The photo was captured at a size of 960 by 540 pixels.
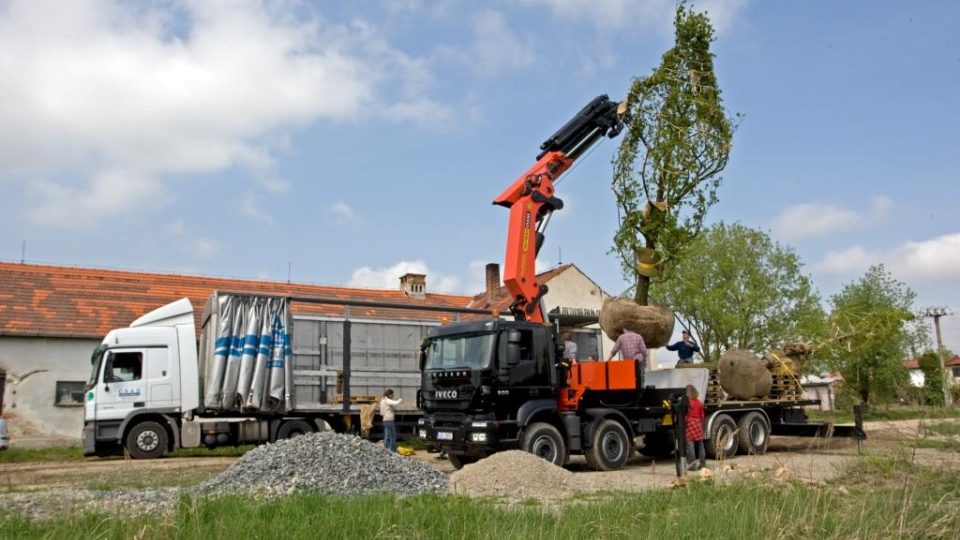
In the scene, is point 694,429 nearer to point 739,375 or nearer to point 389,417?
point 739,375

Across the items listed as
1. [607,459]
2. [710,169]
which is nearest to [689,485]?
[607,459]

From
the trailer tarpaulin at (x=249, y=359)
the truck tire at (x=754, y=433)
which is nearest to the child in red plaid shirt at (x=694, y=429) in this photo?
the truck tire at (x=754, y=433)

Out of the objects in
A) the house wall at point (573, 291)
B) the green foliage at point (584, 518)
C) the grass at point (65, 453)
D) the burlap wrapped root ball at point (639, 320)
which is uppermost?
the house wall at point (573, 291)

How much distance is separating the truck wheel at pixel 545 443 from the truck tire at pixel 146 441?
8132 mm

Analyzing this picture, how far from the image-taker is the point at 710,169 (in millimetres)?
13633

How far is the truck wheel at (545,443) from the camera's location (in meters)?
12.5

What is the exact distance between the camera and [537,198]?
554 inches

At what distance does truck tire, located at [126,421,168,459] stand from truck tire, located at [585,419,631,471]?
8.83 meters

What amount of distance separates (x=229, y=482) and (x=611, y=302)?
7479 millimetres

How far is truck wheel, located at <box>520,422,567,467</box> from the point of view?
12.5 m

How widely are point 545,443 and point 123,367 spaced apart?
9.25m

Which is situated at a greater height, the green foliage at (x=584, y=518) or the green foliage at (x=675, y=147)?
the green foliage at (x=675, y=147)

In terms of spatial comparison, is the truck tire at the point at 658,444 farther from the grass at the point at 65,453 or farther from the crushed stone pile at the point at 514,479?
the grass at the point at 65,453

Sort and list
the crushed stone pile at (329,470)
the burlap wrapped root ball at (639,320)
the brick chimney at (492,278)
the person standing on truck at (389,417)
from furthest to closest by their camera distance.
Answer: the brick chimney at (492,278), the person standing on truck at (389,417), the burlap wrapped root ball at (639,320), the crushed stone pile at (329,470)
